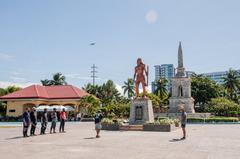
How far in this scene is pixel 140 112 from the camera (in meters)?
23.9

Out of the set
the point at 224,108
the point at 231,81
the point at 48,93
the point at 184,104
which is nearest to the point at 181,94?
the point at 184,104

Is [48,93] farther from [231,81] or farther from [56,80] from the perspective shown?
[231,81]

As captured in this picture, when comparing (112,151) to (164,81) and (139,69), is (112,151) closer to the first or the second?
(139,69)

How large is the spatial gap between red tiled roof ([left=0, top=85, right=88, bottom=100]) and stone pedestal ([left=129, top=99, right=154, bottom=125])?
27052 mm

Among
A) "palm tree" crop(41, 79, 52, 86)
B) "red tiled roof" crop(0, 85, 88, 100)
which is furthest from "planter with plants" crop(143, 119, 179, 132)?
"palm tree" crop(41, 79, 52, 86)

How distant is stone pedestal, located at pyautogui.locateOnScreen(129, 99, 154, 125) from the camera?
23609 millimetres

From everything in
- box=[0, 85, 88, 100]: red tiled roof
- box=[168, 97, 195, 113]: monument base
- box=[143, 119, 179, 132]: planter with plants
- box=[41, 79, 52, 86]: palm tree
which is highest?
box=[41, 79, 52, 86]: palm tree

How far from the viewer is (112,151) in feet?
33.8

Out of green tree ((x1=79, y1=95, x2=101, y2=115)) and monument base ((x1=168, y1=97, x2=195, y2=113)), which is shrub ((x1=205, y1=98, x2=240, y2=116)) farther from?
green tree ((x1=79, y1=95, x2=101, y2=115))

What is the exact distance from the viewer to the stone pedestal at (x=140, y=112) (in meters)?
23.6

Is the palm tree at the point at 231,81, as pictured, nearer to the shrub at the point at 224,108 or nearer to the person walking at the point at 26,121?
the shrub at the point at 224,108

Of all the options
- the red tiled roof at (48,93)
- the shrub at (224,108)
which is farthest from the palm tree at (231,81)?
the red tiled roof at (48,93)

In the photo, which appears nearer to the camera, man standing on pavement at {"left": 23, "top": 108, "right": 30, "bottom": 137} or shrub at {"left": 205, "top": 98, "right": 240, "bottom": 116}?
man standing on pavement at {"left": 23, "top": 108, "right": 30, "bottom": 137}

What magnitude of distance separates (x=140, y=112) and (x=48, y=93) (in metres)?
32.3
